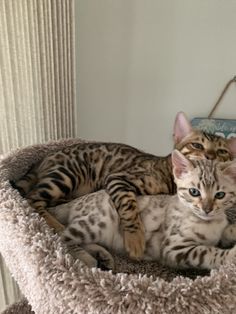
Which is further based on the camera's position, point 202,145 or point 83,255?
point 202,145

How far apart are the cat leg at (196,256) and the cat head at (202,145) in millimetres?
288

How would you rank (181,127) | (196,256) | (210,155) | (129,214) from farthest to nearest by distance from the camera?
(181,127), (210,155), (129,214), (196,256)

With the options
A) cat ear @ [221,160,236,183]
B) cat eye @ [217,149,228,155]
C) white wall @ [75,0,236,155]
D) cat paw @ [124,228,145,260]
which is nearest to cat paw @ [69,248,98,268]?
cat paw @ [124,228,145,260]

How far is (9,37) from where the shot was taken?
1.23 metres

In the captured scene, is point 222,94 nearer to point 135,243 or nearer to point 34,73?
point 34,73

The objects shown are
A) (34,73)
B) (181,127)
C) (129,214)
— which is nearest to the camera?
(129,214)

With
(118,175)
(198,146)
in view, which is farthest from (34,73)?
(198,146)

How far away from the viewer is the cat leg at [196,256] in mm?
767

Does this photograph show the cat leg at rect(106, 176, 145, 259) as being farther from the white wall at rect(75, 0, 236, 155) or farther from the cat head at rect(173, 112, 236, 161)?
the white wall at rect(75, 0, 236, 155)

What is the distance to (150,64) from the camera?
5.51ft

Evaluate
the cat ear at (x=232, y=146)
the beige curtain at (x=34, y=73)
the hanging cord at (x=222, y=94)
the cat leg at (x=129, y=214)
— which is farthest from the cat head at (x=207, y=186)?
the hanging cord at (x=222, y=94)

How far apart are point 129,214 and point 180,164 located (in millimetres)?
182

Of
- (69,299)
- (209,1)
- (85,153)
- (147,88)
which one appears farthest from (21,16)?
(69,299)

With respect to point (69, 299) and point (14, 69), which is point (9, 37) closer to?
point (14, 69)
